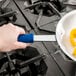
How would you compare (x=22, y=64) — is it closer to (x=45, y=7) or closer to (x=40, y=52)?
(x=40, y=52)

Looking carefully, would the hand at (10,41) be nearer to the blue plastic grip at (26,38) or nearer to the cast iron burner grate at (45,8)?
the blue plastic grip at (26,38)

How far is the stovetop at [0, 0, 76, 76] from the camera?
1.98 ft

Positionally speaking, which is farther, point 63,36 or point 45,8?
point 45,8

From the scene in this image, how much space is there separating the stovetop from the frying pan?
4 centimetres

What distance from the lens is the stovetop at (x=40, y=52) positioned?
1.98 ft

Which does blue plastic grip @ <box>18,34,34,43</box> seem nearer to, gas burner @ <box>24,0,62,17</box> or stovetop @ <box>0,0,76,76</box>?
stovetop @ <box>0,0,76,76</box>

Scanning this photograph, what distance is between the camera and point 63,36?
2.12ft

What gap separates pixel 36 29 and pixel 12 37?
0.13 meters

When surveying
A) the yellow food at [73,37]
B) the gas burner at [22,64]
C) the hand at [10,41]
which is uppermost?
the hand at [10,41]

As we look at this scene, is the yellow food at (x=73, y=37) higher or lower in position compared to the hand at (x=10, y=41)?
lower

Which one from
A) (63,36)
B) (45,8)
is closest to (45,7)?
(45,8)

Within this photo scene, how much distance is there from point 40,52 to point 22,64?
85 mm

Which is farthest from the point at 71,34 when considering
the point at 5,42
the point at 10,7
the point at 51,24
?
the point at 10,7

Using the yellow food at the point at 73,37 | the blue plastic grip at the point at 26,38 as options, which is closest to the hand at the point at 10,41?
the blue plastic grip at the point at 26,38
